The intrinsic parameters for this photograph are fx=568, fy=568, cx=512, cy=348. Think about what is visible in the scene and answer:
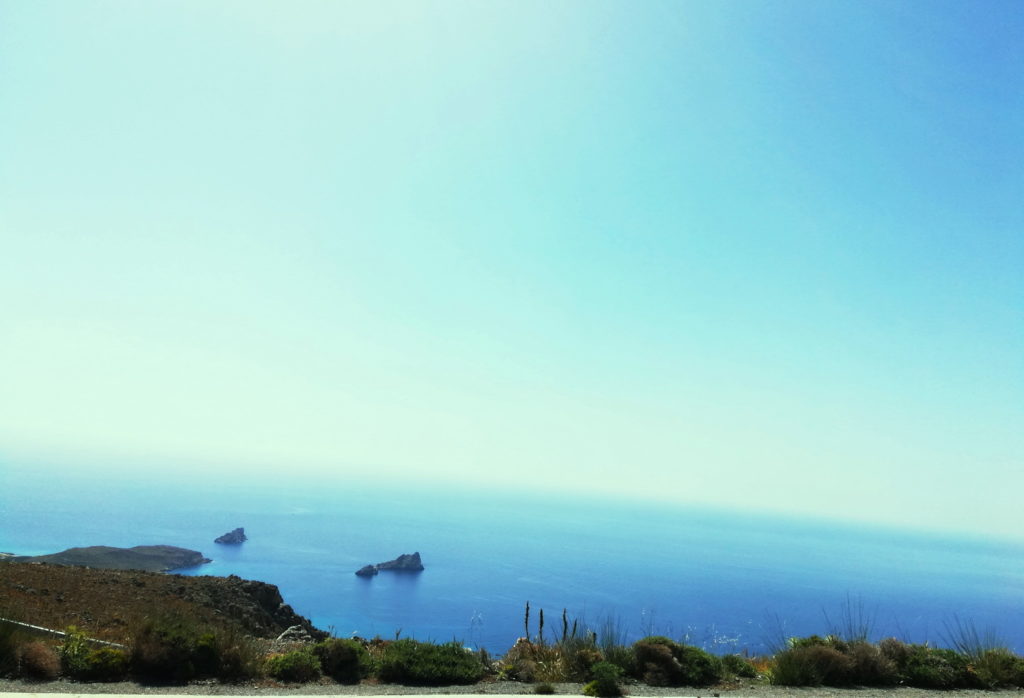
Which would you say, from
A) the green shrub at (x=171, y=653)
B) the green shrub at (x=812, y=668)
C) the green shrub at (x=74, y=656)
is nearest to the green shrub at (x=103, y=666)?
the green shrub at (x=74, y=656)

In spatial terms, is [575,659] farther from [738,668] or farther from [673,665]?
Result: [738,668]

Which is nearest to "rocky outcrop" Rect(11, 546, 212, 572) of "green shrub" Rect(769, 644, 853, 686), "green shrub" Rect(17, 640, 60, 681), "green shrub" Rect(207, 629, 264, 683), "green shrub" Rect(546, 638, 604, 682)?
"green shrub" Rect(17, 640, 60, 681)

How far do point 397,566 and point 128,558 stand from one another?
5101 cm

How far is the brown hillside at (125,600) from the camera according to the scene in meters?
14.6

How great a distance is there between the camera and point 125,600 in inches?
770

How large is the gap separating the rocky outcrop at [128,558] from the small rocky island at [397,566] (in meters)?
29.0

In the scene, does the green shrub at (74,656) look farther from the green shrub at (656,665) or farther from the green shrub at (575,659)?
the green shrub at (656,665)

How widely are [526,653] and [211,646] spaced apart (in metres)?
6.18

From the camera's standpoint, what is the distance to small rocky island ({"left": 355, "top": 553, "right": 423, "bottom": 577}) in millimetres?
113000

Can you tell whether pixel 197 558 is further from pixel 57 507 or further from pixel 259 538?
pixel 57 507

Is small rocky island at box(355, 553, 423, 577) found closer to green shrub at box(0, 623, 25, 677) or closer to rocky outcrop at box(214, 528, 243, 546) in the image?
rocky outcrop at box(214, 528, 243, 546)

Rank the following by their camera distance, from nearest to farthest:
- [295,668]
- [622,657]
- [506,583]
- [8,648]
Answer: [8,648] < [295,668] < [622,657] < [506,583]

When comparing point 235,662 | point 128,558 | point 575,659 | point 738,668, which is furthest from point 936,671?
point 128,558

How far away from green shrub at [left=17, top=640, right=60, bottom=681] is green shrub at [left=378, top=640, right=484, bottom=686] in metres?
5.10
